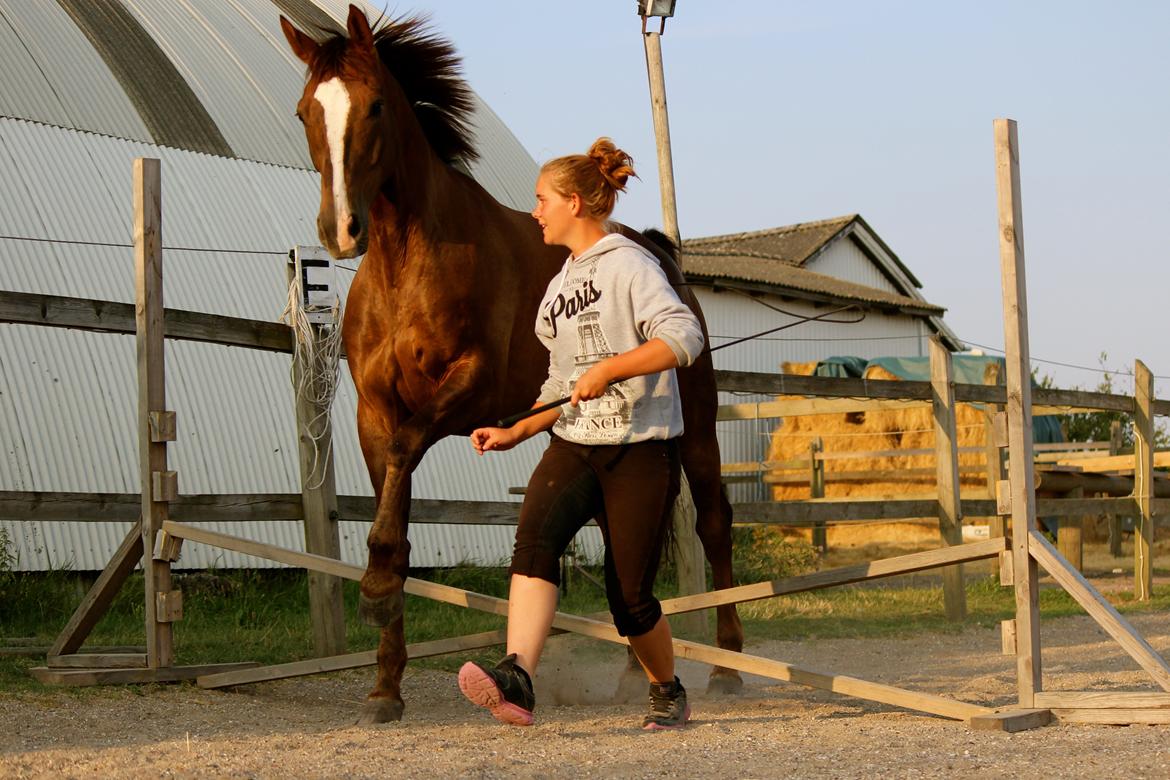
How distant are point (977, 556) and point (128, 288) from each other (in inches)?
350

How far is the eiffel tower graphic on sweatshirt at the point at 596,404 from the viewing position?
4234 millimetres

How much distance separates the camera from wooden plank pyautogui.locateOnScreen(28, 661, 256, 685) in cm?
552

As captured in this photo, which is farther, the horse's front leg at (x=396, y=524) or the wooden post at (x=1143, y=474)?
the wooden post at (x=1143, y=474)

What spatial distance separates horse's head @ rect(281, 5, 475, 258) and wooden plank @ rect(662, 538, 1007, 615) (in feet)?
5.93

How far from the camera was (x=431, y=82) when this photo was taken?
18.6 feet

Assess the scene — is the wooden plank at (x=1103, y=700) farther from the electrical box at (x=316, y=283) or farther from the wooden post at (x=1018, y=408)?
the electrical box at (x=316, y=283)

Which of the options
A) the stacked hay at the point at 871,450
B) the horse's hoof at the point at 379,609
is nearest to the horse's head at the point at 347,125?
the horse's hoof at the point at 379,609

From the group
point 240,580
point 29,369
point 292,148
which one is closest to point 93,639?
point 240,580

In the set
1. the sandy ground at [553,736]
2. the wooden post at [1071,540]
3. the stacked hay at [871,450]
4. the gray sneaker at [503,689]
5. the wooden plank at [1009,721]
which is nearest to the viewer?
the sandy ground at [553,736]

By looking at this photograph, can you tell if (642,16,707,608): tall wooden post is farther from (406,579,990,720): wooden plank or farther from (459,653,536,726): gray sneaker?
(459,653,536,726): gray sneaker

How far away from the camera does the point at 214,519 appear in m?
6.60

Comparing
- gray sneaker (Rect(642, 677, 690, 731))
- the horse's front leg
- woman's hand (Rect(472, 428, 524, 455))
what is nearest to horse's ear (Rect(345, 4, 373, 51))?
the horse's front leg

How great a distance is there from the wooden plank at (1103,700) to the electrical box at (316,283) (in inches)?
155

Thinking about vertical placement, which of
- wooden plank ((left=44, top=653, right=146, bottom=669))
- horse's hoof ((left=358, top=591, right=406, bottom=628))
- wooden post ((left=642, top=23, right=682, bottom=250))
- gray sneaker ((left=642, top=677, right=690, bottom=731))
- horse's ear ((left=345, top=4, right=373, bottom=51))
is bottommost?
gray sneaker ((left=642, top=677, right=690, bottom=731))
